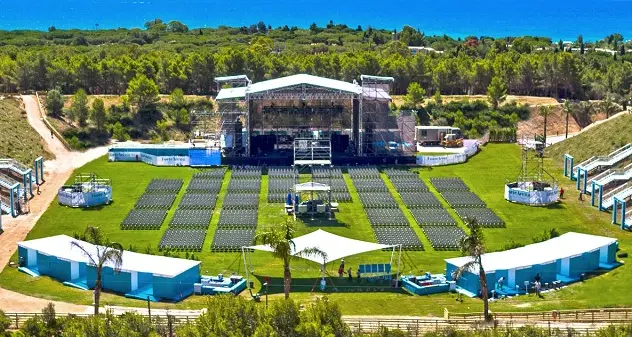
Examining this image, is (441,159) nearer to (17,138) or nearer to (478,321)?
(17,138)

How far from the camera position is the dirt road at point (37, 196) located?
160ft

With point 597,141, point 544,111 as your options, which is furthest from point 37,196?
point 544,111

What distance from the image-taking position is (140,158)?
8919 centimetres

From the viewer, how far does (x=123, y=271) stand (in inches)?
1976

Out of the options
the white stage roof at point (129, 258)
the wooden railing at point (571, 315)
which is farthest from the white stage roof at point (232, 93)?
the wooden railing at point (571, 315)

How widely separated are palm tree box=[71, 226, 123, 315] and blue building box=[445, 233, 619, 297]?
19.2 m

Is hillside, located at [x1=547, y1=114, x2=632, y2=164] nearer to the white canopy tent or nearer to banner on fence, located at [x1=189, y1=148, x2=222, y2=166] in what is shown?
banner on fence, located at [x1=189, y1=148, x2=222, y2=166]

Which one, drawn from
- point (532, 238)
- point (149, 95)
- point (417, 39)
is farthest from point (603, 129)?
point (417, 39)

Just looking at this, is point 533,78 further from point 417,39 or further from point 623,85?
point 417,39

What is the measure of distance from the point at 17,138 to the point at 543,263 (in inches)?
2241

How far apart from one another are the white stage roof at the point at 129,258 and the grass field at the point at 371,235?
175cm

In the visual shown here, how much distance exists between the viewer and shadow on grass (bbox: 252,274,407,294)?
5078 centimetres

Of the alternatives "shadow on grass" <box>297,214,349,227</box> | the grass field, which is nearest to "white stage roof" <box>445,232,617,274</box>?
the grass field

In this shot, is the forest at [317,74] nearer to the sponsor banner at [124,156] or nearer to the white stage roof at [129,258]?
the sponsor banner at [124,156]
